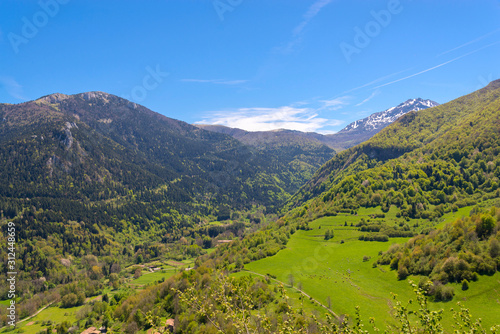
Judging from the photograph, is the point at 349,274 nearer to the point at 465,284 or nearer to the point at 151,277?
the point at 465,284

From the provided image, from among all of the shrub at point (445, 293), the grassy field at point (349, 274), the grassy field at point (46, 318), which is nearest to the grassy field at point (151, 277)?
the grassy field at point (46, 318)

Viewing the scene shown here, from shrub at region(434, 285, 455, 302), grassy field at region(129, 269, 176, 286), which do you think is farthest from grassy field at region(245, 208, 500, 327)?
grassy field at region(129, 269, 176, 286)

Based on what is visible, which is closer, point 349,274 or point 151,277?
point 349,274

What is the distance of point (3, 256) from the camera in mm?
179375

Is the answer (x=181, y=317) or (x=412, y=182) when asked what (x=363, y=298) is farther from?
(x=412, y=182)

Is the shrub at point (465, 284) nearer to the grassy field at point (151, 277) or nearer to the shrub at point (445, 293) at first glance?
the shrub at point (445, 293)

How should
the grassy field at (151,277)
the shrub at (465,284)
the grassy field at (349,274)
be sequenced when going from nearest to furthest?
the grassy field at (349,274) < the shrub at (465,284) < the grassy field at (151,277)

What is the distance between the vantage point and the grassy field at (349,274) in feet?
176

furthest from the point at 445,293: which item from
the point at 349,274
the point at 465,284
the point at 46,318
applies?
the point at 46,318

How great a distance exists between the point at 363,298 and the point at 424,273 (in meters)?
18.9

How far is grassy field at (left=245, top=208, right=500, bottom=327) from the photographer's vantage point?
176ft

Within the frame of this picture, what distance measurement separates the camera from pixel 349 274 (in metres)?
93.3

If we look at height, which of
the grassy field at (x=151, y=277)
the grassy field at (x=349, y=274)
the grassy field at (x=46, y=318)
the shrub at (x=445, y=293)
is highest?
the shrub at (x=445, y=293)

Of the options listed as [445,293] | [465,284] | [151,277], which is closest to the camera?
[445,293]
